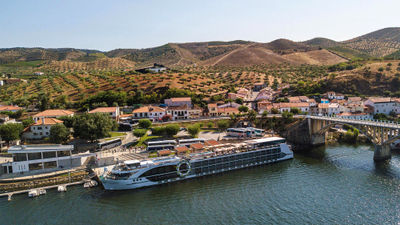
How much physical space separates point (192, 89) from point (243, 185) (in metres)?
68.1

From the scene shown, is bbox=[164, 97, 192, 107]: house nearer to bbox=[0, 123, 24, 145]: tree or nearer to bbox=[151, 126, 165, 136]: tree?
bbox=[151, 126, 165, 136]: tree

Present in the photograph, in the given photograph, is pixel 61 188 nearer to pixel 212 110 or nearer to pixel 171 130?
pixel 171 130

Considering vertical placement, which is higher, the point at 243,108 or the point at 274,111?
the point at 243,108

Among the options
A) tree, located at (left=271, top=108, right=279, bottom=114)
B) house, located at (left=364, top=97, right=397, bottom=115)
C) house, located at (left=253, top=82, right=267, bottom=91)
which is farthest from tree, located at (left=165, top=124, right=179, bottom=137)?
house, located at (left=253, top=82, right=267, bottom=91)

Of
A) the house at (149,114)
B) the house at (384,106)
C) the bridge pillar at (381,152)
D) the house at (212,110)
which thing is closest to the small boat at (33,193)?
the house at (149,114)

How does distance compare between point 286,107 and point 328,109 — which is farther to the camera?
point 286,107

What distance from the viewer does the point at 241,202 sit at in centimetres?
3659

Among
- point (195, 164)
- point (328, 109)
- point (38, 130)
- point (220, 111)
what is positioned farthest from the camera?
point (328, 109)

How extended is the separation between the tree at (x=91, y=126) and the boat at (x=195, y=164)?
13120 millimetres

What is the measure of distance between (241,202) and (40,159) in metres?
34.2

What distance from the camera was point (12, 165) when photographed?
44.7 m

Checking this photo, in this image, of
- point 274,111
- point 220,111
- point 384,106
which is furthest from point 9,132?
point 384,106

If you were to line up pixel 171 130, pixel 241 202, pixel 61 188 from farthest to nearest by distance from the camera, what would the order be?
pixel 171 130 < pixel 61 188 < pixel 241 202

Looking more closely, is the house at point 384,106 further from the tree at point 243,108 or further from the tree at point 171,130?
the tree at point 171,130
